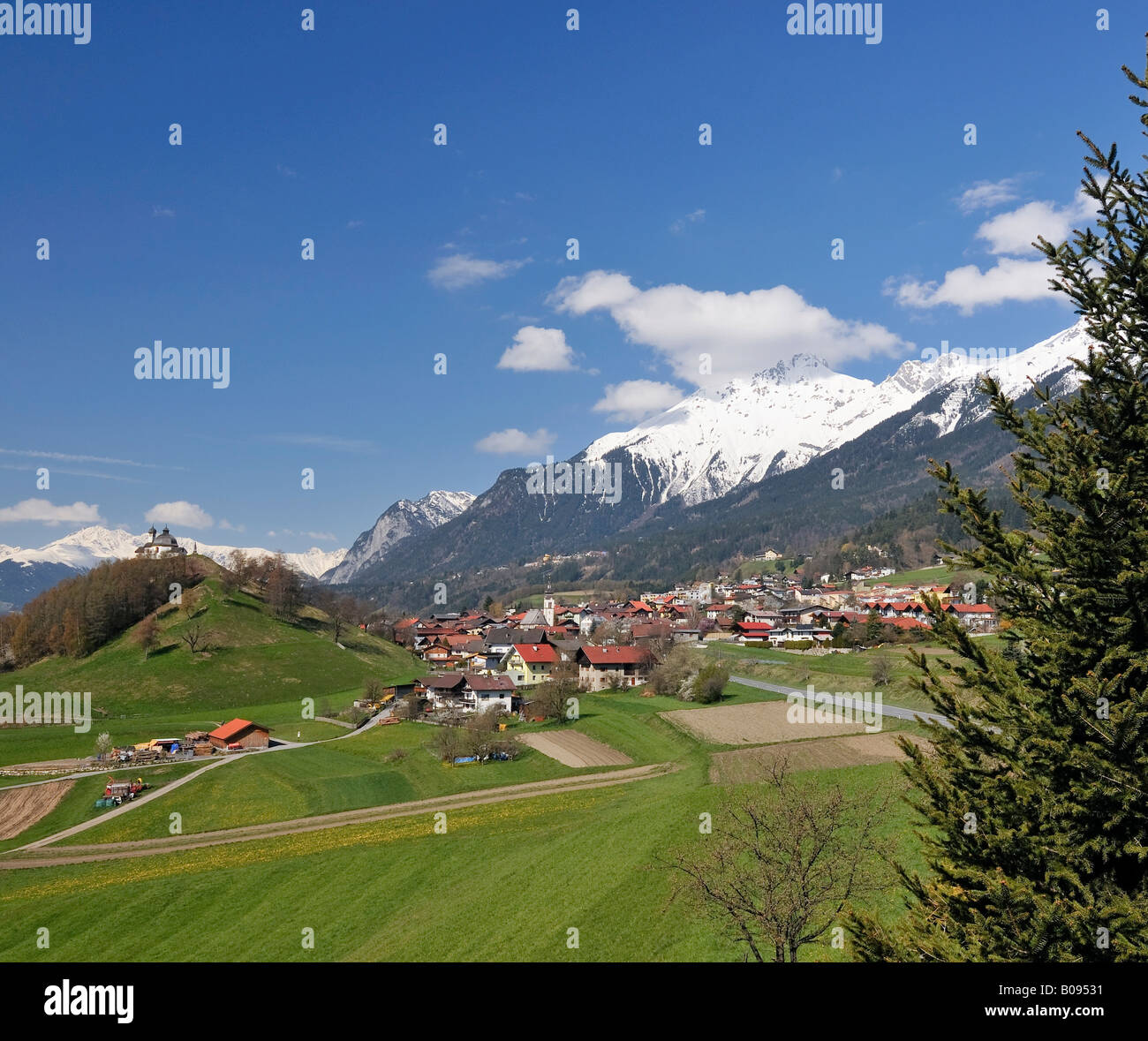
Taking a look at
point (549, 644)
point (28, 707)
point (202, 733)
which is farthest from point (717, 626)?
point (28, 707)

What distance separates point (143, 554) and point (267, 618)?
1665 inches

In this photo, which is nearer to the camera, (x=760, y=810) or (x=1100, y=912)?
(x=1100, y=912)

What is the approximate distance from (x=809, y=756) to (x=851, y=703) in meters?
25.3

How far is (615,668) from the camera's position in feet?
372

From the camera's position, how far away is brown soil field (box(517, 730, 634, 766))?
238 ft

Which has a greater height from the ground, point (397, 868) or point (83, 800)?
point (397, 868)

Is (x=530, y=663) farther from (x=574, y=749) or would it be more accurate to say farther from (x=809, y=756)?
(x=809, y=756)

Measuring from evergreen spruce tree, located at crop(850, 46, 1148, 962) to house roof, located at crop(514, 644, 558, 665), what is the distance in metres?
108

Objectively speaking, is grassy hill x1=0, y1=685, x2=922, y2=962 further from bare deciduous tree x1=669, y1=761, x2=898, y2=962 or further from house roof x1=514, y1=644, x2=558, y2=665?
house roof x1=514, y1=644, x2=558, y2=665

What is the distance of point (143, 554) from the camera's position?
582ft

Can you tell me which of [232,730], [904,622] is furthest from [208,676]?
[904,622]

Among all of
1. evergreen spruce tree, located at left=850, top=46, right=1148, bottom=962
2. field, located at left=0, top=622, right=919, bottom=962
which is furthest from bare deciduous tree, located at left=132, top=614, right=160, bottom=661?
evergreen spruce tree, located at left=850, top=46, right=1148, bottom=962
